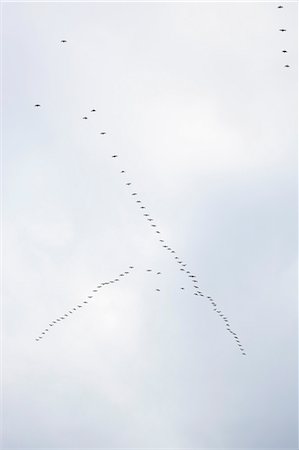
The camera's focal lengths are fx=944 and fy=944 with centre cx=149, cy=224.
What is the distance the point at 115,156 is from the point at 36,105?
18103 millimetres

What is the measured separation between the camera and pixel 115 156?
564 ft

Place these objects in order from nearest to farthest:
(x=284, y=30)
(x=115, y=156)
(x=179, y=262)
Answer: (x=284, y=30) < (x=115, y=156) < (x=179, y=262)

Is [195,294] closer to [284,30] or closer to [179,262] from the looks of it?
[179,262]

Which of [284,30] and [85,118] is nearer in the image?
[284,30]

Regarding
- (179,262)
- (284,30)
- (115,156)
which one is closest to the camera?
(284,30)

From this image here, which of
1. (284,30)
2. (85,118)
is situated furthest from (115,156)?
(284,30)

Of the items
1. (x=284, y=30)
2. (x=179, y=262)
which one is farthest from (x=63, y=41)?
(x=179, y=262)

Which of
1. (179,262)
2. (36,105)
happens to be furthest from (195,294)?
(36,105)

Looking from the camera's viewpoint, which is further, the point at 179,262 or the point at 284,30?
the point at 179,262

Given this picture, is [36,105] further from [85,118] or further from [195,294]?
[195,294]

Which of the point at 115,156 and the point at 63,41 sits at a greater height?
the point at 63,41

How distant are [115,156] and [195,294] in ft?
124

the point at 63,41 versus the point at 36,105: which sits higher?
the point at 63,41

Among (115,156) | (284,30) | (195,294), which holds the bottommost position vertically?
(195,294)
